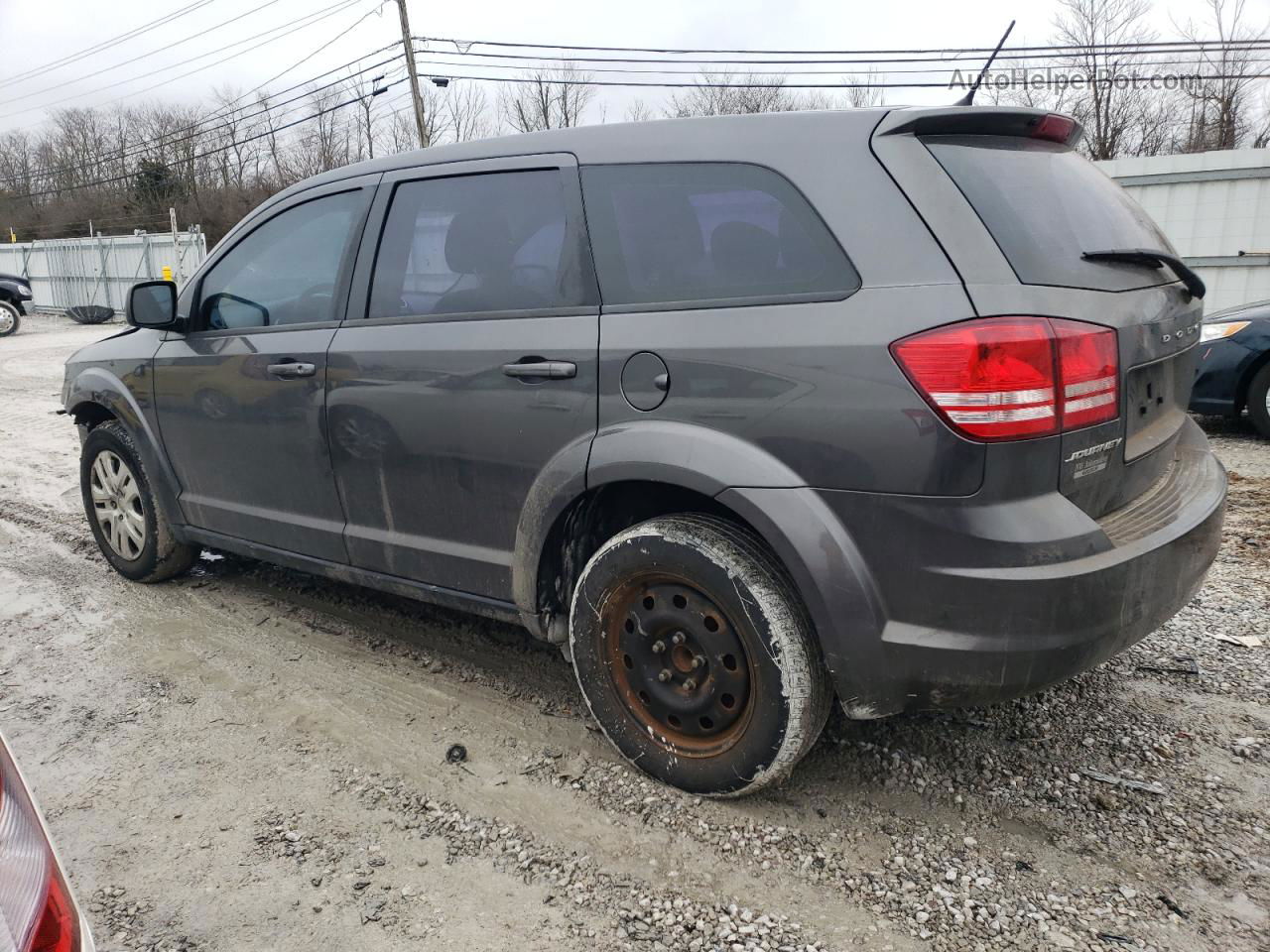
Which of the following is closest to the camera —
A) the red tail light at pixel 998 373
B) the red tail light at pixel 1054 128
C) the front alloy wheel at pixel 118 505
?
the red tail light at pixel 998 373

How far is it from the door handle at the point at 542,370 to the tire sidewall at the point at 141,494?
2488 millimetres

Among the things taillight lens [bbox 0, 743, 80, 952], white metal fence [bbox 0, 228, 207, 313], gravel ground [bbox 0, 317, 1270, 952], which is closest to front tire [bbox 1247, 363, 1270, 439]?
gravel ground [bbox 0, 317, 1270, 952]

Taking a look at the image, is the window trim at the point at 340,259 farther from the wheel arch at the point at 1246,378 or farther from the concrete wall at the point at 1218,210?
the concrete wall at the point at 1218,210

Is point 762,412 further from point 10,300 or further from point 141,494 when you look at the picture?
point 10,300

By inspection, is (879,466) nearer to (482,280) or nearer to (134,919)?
(482,280)

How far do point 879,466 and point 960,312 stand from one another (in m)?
0.40

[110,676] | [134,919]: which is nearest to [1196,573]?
[134,919]

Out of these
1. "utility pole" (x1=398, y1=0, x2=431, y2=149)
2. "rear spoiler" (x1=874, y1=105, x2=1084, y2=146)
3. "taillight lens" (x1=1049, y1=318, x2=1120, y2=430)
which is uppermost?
"utility pole" (x1=398, y1=0, x2=431, y2=149)

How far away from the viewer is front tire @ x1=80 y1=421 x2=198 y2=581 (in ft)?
14.4

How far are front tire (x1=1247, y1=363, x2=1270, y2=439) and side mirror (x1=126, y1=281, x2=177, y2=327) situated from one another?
741cm

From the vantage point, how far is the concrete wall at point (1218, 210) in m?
11.9

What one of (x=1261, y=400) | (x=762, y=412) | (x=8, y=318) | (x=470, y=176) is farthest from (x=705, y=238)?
(x=8, y=318)

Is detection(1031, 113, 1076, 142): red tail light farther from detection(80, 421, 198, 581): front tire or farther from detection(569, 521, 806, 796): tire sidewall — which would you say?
detection(80, 421, 198, 581): front tire

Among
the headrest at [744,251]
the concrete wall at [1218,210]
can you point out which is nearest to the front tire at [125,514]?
the headrest at [744,251]
